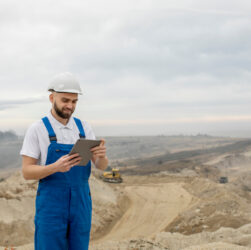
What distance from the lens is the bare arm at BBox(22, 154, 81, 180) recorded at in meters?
2.36

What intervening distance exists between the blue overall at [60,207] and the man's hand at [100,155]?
0.58ft

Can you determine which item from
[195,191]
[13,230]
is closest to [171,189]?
[195,191]

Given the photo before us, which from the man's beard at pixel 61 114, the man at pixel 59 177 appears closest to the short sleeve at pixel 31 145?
the man at pixel 59 177

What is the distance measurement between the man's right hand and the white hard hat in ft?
1.86

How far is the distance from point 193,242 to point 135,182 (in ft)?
45.4

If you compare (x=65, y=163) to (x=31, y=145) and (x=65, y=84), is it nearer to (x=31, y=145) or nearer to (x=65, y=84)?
(x=31, y=145)

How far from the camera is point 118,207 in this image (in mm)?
14250

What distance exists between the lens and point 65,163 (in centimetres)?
236

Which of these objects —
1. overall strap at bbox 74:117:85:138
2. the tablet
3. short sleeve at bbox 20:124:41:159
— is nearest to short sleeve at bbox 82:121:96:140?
overall strap at bbox 74:117:85:138

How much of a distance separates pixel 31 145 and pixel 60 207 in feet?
1.84

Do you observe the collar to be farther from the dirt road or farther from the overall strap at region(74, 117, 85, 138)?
the dirt road

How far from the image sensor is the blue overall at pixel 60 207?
2518mm

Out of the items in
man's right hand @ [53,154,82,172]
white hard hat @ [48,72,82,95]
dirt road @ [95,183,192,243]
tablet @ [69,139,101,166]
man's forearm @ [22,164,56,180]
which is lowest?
dirt road @ [95,183,192,243]

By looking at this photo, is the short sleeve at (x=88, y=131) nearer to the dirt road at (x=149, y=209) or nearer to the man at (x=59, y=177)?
the man at (x=59, y=177)
